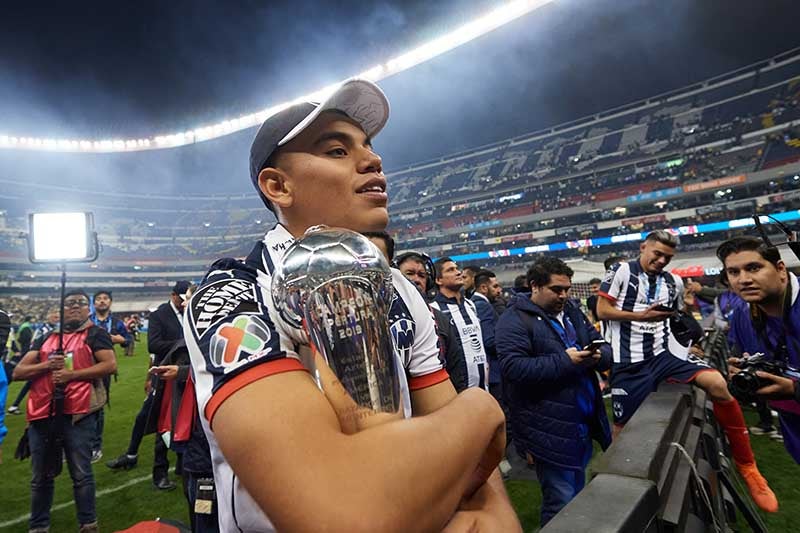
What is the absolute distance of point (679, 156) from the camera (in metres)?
39.6

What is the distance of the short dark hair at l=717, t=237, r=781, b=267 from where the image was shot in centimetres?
313

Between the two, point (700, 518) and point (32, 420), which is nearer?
point (700, 518)

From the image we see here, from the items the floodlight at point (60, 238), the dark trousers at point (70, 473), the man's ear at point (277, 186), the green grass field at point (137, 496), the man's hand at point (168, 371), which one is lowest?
the green grass field at point (137, 496)

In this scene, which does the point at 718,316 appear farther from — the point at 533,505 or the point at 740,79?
the point at 740,79

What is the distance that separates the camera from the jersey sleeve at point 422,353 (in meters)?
1.07

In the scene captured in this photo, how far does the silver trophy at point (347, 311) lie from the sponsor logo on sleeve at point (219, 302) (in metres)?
0.14

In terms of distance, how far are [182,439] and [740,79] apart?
60.4m

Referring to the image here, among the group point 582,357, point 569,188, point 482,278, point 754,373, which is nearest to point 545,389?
point 582,357

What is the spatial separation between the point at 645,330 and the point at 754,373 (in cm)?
138

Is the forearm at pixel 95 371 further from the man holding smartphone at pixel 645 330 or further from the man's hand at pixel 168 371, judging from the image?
the man holding smartphone at pixel 645 330

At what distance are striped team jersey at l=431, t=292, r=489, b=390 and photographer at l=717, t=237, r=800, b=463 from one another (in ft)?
6.52

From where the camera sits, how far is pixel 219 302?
797mm

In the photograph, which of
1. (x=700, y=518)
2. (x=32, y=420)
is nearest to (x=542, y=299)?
(x=700, y=518)

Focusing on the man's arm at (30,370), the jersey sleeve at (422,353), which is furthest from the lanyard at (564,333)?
the man's arm at (30,370)
